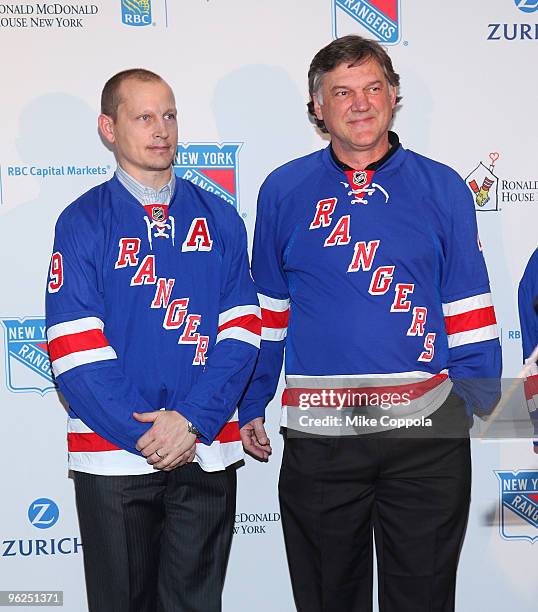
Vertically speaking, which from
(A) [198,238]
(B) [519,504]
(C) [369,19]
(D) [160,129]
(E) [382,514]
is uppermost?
(C) [369,19]

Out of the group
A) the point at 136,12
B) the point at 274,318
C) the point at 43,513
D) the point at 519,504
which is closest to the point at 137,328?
the point at 274,318

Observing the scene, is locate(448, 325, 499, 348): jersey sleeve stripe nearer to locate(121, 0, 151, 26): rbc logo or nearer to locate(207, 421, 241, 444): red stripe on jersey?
locate(207, 421, 241, 444): red stripe on jersey

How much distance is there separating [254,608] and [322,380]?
100 cm

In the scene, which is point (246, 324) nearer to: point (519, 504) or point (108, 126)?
point (108, 126)

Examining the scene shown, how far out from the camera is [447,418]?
2.09 metres

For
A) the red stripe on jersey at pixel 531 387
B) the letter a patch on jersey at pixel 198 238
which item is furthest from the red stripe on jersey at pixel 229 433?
the red stripe on jersey at pixel 531 387

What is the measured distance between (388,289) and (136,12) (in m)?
1.18

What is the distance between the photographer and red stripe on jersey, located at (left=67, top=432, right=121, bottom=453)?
2.03m

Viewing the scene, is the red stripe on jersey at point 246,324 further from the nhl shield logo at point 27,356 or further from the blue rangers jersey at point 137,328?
the nhl shield logo at point 27,356

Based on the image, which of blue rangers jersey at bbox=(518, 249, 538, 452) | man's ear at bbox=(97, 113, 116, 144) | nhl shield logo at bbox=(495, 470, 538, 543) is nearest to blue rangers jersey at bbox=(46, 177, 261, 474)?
man's ear at bbox=(97, 113, 116, 144)

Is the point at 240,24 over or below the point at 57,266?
over

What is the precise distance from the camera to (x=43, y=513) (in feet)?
8.75

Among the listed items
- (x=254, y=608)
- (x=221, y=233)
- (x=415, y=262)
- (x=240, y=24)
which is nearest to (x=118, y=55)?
(x=240, y=24)

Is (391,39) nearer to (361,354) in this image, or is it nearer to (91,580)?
(361,354)
